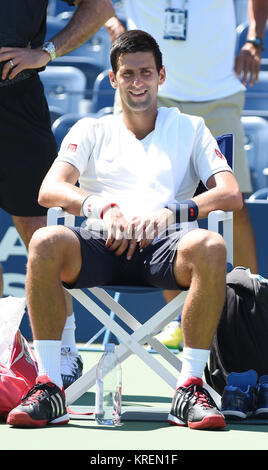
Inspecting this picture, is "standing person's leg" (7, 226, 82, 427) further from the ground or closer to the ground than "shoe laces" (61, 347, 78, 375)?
further from the ground

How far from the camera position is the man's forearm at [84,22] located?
488cm

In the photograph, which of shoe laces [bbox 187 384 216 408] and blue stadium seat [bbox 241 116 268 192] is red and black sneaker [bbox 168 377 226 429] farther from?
blue stadium seat [bbox 241 116 268 192]

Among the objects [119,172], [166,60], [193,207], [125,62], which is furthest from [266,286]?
[166,60]

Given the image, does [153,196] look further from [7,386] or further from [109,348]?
[7,386]

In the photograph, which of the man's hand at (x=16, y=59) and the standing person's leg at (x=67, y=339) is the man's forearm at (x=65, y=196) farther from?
the man's hand at (x=16, y=59)

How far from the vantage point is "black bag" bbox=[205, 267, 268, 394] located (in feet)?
13.1

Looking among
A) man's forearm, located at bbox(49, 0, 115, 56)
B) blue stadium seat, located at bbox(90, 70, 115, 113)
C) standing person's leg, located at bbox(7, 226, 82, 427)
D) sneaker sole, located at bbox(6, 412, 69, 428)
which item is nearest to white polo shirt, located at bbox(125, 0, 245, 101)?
man's forearm, located at bbox(49, 0, 115, 56)

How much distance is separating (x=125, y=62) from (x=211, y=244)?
99cm

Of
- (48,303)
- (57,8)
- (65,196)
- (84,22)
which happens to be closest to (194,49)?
(84,22)

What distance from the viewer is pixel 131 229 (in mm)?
3803

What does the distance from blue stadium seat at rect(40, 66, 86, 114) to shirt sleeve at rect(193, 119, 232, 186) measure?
12.9ft

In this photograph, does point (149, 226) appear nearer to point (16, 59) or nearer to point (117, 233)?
point (117, 233)

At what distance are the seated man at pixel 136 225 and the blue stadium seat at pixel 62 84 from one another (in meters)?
A: 3.76
